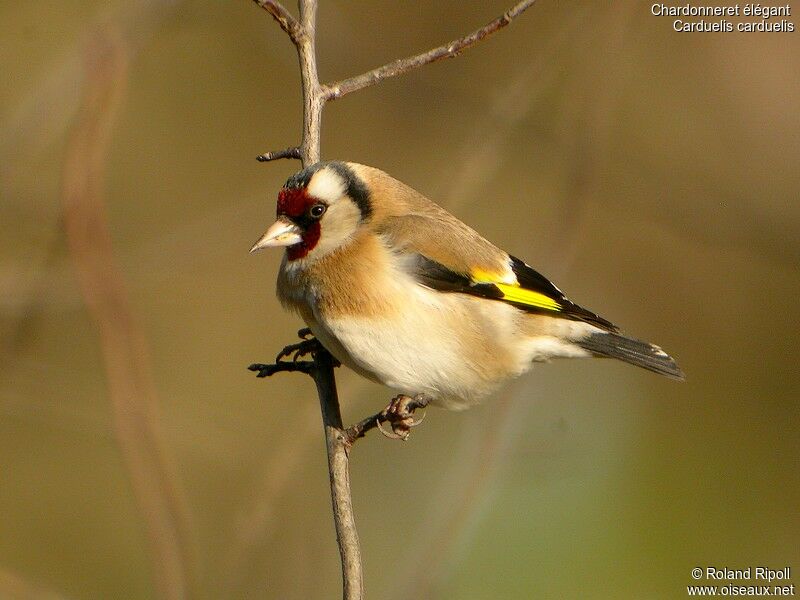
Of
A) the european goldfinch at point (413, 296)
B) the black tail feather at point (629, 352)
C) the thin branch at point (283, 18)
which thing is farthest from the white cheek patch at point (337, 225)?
the black tail feather at point (629, 352)

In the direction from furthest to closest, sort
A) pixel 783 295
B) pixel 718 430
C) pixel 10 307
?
pixel 783 295 → pixel 718 430 → pixel 10 307

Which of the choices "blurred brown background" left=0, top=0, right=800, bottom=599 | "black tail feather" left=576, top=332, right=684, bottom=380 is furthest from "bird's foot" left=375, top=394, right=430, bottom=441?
"black tail feather" left=576, top=332, right=684, bottom=380

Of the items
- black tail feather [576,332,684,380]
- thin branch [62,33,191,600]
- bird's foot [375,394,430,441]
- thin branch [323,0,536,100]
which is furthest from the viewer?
black tail feather [576,332,684,380]

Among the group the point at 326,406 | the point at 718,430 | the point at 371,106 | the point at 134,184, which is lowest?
the point at 326,406

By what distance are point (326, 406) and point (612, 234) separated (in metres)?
5.18

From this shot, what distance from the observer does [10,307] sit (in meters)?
4.47

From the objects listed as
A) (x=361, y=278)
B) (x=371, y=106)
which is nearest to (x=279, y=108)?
(x=371, y=106)

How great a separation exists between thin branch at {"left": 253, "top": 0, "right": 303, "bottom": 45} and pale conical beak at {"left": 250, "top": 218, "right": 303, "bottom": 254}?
0.75 m

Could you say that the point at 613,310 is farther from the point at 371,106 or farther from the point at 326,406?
Answer: the point at 326,406

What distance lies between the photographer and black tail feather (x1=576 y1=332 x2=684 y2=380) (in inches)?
164

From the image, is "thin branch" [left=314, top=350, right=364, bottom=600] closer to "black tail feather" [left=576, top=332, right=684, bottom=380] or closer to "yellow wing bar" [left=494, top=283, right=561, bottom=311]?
"yellow wing bar" [left=494, top=283, right=561, bottom=311]

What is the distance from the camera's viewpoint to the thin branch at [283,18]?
10.4 feet

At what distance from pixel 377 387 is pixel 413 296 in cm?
164

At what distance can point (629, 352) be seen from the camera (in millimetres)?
4168
